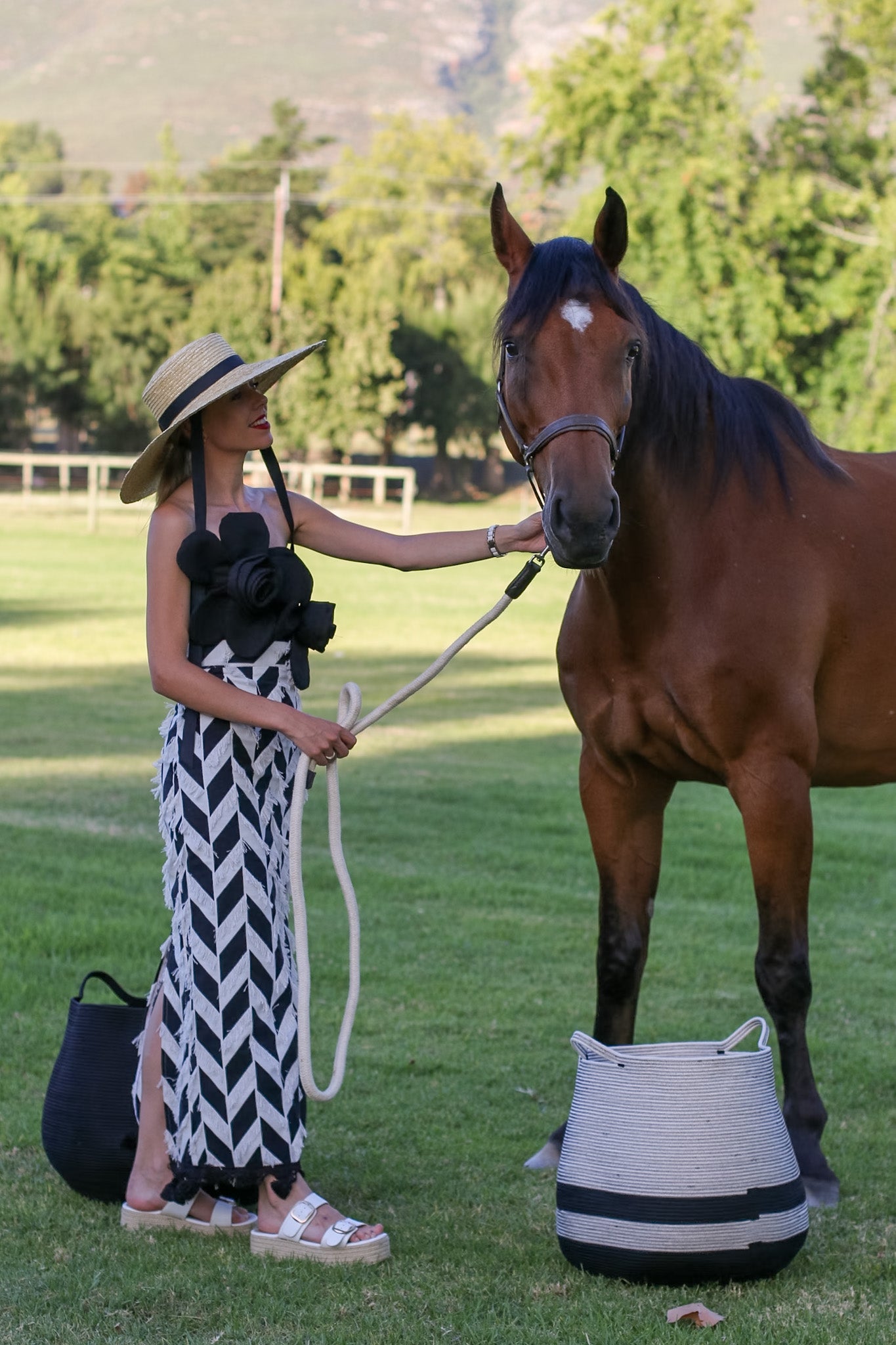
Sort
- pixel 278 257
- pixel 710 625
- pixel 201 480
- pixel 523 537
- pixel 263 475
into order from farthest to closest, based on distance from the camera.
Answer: pixel 278 257
pixel 263 475
pixel 710 625
pixel 523 537
pixel 201 480

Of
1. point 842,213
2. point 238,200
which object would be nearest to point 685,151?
point 842,213

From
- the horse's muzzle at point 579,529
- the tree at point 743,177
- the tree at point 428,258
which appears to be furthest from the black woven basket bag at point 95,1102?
the tree at point 428,258

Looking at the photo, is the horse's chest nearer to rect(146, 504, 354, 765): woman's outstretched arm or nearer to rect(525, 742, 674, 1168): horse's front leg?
rect(525, 742, 674, 1168): horse's front leg

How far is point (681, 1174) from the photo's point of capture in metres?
3.06

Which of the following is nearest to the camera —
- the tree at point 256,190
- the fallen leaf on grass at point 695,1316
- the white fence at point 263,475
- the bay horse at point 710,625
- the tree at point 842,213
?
the fallen leaf on grass at point 695,1316

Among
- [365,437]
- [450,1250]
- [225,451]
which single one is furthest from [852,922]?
[365,437]

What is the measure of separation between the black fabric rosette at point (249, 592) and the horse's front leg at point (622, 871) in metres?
0.96

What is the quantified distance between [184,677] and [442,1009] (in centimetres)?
229

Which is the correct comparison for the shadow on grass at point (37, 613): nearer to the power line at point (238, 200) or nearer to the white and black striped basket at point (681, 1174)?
the white and black striped basket at point (681, 1174)

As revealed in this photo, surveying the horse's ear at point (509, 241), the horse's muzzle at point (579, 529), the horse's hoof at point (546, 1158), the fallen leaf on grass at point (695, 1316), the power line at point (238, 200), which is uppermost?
the power line at point (238, 200)

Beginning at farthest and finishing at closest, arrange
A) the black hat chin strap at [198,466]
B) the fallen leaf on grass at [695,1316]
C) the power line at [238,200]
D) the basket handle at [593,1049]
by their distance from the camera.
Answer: the power line at [238,200] < the black hat chin strap at [198,466] < the basket handle at [593,1049] < the fallen leaf on grass at [695,1316]

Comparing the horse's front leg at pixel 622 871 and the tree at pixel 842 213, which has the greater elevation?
the tree at pixel 842 213

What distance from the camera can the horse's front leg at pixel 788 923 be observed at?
3.67 meters

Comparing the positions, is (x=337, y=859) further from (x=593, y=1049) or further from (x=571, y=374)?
(x=571, y=374)
